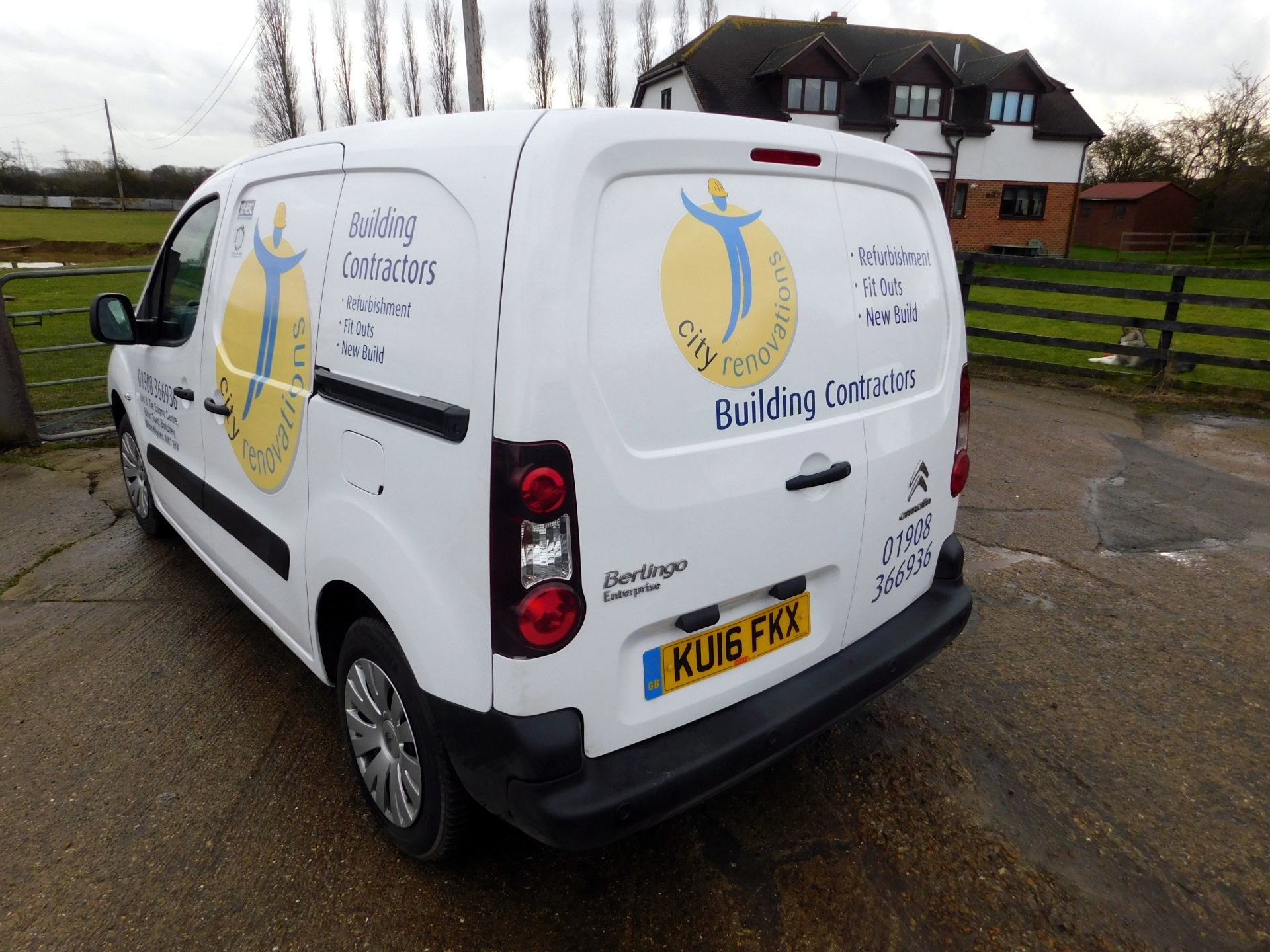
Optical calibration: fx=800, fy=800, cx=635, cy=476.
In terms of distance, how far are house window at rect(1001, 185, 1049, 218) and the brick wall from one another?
0.16 m

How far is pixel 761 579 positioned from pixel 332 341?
1.34m

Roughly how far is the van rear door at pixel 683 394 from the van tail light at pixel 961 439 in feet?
2.14

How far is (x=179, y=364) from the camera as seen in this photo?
130 inches

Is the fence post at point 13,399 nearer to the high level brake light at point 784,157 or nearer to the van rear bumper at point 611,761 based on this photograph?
the van rear bumper at point 611,761

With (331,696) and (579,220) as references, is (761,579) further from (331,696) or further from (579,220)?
(331,696)

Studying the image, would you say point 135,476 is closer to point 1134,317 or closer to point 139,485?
point 139,485

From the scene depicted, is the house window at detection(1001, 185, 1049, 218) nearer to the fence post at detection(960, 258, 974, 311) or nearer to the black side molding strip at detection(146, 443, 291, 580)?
the fence post at detection(960, 258, 974, 311)

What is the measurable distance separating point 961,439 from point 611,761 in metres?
1.69

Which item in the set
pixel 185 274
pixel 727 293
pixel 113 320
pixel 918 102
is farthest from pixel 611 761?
pixel 918 102

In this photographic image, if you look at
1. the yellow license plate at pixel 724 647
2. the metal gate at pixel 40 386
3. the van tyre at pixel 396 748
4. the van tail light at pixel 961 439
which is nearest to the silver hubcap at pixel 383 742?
the van tyre at pixel 396 748

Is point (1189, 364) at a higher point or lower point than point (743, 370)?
lower

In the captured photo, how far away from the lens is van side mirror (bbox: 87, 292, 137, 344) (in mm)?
3502

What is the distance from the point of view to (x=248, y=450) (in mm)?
2744

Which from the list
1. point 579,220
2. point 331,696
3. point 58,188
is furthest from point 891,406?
point 58,188
